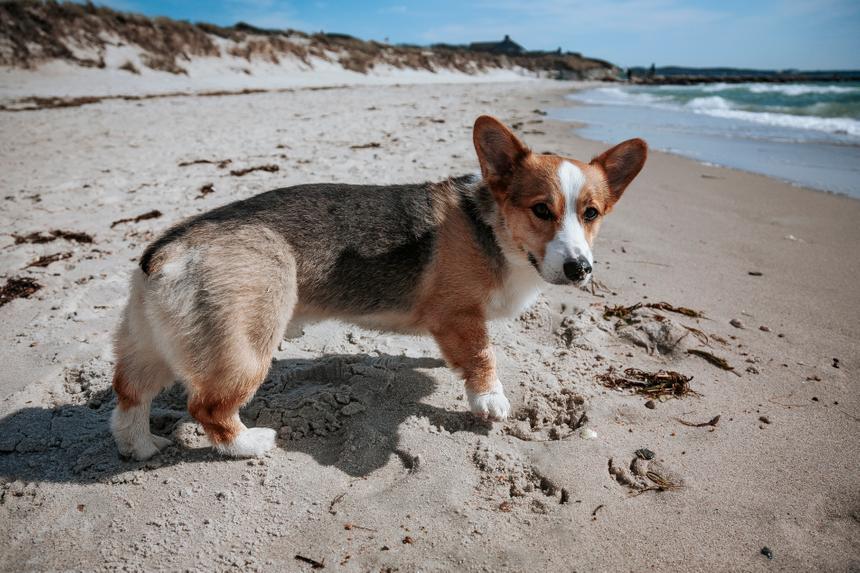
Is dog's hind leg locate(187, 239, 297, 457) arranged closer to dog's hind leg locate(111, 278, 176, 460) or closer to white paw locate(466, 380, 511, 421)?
dog's hind leg locate(111, 278, 176, 460)

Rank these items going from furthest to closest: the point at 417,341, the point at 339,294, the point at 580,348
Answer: the point at 417,341, the point at 580,348, the point at 339,294

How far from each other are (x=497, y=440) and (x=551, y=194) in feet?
4.51

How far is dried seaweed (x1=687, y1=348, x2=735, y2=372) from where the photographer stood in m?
3.24

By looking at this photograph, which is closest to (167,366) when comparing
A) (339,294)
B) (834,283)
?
(339,294)

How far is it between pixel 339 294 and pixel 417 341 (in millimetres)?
1071

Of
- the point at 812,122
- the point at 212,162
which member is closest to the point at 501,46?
the point at 812,122

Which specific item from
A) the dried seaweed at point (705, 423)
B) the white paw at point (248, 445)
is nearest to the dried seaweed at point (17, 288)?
the white paw at point (248, 445)

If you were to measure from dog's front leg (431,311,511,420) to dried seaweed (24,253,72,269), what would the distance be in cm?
366

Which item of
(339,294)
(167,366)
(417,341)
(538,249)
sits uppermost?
(538,249)

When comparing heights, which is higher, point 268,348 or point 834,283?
point 268,348

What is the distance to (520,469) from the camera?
2.42 metres

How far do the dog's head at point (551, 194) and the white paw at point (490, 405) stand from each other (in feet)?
2.39

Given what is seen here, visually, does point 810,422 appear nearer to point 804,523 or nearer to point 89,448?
point 804,523

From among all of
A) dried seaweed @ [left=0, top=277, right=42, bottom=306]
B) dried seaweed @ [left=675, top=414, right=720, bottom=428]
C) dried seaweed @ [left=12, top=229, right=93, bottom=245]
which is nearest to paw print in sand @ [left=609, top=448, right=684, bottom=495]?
dried seaweed @ [left=675, top=414, right=720, bottom=428]
